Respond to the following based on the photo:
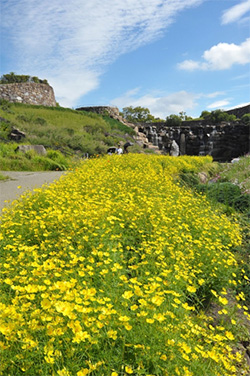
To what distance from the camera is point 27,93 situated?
3194 cm

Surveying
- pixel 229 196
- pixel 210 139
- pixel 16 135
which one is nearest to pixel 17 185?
pixel 229 196

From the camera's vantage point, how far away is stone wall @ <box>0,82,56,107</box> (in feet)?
99.2

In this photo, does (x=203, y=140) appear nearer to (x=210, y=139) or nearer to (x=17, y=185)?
(x=210, y=139)

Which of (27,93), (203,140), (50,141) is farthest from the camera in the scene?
(27,93)

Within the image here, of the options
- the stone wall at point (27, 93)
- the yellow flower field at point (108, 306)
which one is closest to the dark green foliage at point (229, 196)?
the yellow flower field at point (108, 306)

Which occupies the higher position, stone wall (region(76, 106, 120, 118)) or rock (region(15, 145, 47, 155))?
stone wall (region(76, 106, 120, 118))

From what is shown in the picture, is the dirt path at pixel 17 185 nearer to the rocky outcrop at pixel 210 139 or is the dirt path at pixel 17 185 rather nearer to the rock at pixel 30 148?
the rock at pixel 30 148

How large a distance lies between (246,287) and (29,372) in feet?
8.43

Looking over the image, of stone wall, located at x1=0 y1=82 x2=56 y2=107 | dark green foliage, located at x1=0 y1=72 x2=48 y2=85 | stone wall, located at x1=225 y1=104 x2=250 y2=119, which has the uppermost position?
dark green foliage, located at x1=0 y1=72 x2=48 y2=85

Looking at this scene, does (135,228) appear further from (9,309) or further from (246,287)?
(9,309)

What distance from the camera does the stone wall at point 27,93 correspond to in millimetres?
30234

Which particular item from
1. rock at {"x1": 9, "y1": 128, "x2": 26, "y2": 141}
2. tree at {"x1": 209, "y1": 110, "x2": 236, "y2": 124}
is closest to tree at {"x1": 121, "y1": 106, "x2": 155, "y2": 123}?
tree at {"x1": 209, "y1": 110, "x2": 236, "y2": 124}

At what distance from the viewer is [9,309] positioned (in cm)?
164

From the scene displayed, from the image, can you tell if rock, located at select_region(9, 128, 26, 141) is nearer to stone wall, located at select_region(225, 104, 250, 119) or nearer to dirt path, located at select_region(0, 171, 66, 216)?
dirt path, located at select_region(0, 171, 66, 216)
